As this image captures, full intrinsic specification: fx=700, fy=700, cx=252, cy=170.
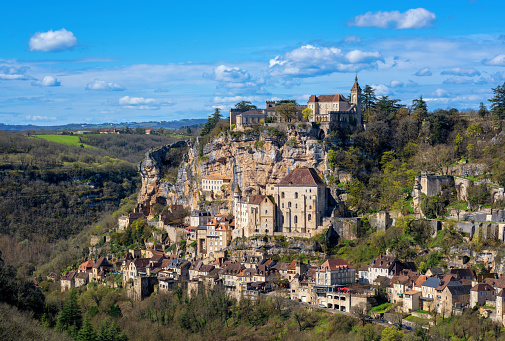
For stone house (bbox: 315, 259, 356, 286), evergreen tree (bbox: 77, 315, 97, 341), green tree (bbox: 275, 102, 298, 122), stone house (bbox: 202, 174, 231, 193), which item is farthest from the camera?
stone house (bbox: 202, 174, 231, 193)

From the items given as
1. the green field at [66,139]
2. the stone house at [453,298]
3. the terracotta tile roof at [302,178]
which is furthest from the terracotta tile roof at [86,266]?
the green field at [66,139]

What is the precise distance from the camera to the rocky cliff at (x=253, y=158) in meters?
73.5

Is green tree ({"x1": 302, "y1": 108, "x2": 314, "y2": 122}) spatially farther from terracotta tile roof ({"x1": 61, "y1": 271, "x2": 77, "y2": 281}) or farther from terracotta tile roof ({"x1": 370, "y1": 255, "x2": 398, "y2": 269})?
terracotta tile roof ({"x1": 61, "y1": 271, "x2": 77, "y2": 281})

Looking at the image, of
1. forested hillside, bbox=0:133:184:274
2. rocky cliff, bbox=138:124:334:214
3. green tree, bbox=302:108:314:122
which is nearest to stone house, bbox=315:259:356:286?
rocky cliff, bbox=138:124:334:214

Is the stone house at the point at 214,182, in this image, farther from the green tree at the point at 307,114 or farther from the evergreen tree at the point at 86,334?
the evergreen tree at the point at 86,334

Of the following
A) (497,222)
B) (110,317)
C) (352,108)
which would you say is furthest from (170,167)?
(497,222)

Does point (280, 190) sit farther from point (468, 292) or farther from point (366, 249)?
point (468, 292)

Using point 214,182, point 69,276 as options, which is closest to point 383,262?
point 214,182

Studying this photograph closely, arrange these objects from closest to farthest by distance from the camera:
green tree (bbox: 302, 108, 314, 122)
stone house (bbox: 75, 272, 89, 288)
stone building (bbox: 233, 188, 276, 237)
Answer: stone building (bbox: 233, 188, 276, 237) → stone house (bbox: 75, 272, 89, 288) → green tree (bbox: 302, 108, 314, 122)

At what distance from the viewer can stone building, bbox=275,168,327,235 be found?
6750 cm

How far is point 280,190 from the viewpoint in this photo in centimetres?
6900

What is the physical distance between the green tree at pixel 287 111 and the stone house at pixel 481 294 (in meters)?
34.4

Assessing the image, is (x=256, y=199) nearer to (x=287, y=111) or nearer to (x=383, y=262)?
(x=287, y=111)

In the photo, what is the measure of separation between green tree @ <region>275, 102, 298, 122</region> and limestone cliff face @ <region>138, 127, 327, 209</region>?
380 cm
